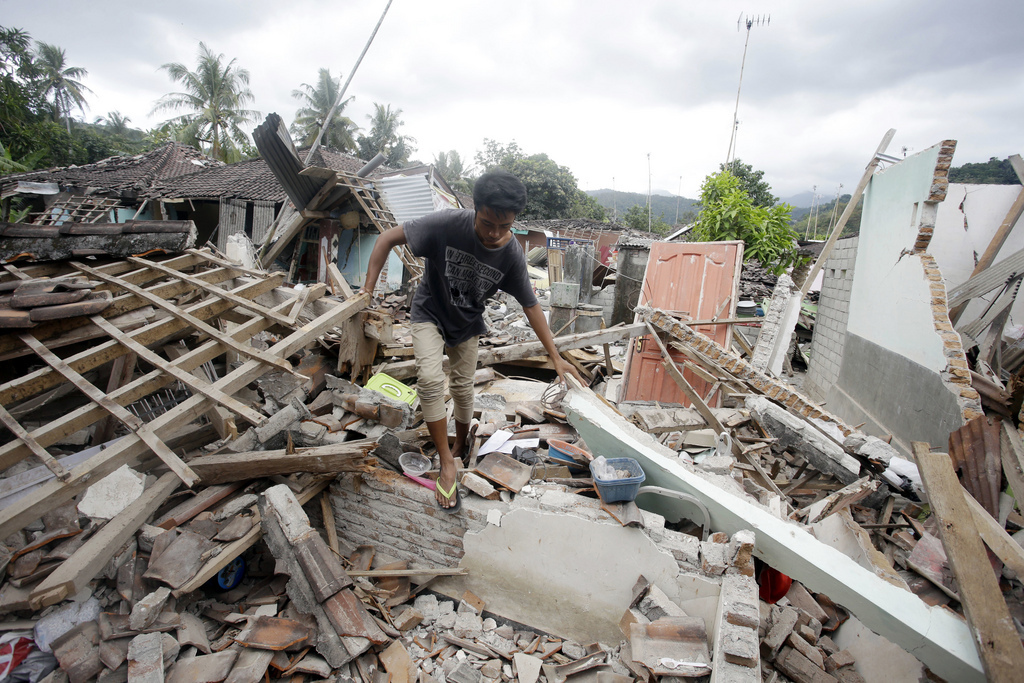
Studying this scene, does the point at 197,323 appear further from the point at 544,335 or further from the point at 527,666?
the point at 527,666

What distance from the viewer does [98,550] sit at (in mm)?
2225

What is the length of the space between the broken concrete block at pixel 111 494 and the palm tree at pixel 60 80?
35247 millimetres

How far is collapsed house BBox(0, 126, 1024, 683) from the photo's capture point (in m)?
2.16

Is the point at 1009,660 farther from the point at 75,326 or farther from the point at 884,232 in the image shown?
the point at 75,326

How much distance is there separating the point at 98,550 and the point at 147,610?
0.40 metres

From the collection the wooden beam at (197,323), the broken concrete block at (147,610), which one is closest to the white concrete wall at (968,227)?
the wooden beam at (197,323)

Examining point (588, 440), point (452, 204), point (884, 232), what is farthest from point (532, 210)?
point (588, 440)

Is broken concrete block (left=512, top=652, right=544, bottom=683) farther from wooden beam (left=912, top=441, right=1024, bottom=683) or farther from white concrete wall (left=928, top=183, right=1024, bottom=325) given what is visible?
white concrete wall (left=928, top=183, right=1024, bottom=325)

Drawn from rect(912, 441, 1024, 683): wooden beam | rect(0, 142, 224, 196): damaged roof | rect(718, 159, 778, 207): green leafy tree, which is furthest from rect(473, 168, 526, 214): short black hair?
rect(718, 159, 778, 207): green leafy tree

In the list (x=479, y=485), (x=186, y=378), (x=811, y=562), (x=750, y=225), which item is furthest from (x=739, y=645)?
(x=750, y=225)

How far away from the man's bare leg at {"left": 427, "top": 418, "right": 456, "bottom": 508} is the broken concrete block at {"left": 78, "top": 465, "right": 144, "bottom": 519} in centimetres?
176

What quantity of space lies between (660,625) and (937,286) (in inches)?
167

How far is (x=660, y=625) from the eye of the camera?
87.2 inches

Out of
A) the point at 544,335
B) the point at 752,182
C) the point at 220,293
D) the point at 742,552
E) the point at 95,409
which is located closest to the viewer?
the point at 742,552
